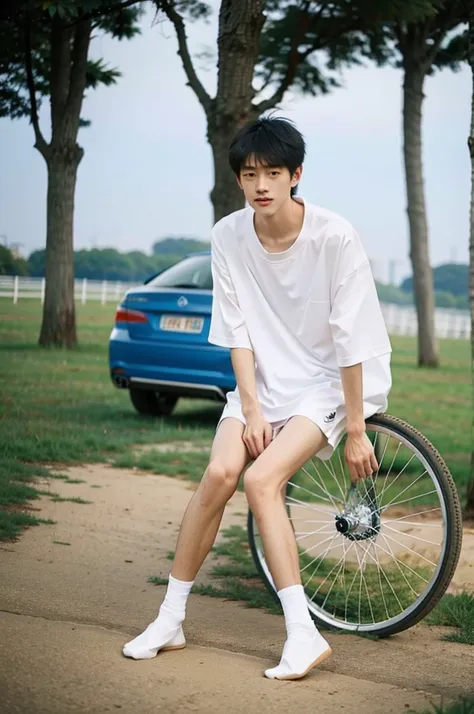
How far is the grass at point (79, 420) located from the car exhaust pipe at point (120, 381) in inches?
2.5

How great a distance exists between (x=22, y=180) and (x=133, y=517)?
2118 millimetres

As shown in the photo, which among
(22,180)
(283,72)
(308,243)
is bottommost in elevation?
(308,243)

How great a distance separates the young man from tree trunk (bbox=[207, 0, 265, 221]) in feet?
12.7

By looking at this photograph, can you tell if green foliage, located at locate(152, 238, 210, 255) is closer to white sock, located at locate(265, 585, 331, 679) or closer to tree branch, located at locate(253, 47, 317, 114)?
tree branch, located at locate(253, 47, 317, 114)

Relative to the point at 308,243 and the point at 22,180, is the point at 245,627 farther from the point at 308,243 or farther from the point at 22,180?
the point at 22,180

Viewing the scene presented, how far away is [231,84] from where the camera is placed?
24.7ft

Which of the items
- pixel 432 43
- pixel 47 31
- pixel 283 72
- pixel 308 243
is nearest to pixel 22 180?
pixel 47 31

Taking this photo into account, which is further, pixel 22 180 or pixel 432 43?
pixel 432 43

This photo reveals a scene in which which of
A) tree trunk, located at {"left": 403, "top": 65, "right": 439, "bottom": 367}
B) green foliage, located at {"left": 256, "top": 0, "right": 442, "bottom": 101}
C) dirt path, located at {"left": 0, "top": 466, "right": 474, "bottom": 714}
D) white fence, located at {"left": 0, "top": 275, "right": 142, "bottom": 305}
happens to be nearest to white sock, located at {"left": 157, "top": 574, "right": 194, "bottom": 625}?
dirt path, located at {"left": 0, "top": 466, "right": 474, "bottom": 714}

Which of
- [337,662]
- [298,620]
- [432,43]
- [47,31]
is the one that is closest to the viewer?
[298,620]

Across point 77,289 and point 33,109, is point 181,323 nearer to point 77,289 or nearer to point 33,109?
point 77,289

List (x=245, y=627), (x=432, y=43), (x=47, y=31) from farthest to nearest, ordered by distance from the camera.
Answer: (x=432, y=43) < (x=47, y=31) < (x=245, y=627)

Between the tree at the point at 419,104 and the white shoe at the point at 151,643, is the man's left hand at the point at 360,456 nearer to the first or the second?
the white shoe at the point at 151,643

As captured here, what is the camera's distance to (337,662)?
3.35 meters
